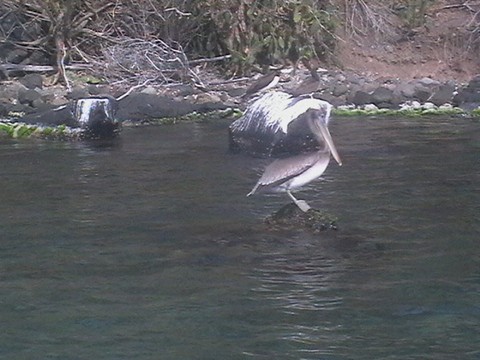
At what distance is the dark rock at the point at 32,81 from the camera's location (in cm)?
2111

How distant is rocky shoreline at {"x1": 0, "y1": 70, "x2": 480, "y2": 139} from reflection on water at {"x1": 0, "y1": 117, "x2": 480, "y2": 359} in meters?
5.58

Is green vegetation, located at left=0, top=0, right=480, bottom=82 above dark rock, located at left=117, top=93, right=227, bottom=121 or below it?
above

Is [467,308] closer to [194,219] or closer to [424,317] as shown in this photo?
[424,317]

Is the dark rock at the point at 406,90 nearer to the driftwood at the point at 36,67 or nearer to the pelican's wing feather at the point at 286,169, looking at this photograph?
the driftwood at the point at 36,67

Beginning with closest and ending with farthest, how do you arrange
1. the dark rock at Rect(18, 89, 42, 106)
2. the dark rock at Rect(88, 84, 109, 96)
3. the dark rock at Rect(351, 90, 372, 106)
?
1. the dark rock at Rect(18, 89, 42, 106)
2. the dark rock at Rect(351, 90, 372, 106)
3. the dark rock at Rect(88, 84, 109, 96)

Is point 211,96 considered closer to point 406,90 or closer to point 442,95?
point 406,90

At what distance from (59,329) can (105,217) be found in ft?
11.0

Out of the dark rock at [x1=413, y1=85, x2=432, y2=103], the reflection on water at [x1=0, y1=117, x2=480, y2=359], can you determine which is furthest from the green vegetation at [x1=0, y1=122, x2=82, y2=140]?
the dark rock at [x1=413, y1=85, x2=432, y2=103]

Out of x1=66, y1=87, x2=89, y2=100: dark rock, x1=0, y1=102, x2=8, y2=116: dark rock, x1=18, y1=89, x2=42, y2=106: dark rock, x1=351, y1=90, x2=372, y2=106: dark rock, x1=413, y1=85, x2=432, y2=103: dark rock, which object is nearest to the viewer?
x1=0, y1=102, x2=8, y2=116: dark rock

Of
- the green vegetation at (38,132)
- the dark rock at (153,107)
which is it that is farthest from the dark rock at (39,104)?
the green vegetation at (38,132)

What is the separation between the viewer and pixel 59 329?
6.59 meters

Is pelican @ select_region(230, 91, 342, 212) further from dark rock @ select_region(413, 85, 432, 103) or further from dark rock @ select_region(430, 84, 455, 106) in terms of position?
dark rock @ select_region(413, 85, 432, 103)

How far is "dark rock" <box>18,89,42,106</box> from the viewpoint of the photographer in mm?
19734

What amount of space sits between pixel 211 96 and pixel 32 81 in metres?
3.74
